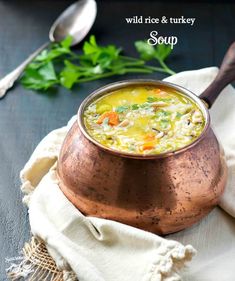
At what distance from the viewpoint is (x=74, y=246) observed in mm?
1479

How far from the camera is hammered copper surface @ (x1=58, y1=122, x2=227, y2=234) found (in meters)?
1.45

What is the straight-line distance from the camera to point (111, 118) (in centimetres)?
158

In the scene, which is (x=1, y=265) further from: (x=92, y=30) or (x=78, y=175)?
(x=92, y=30)

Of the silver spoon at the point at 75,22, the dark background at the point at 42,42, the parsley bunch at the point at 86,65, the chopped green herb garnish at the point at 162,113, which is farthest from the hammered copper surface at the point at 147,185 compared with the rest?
the silver spoon at the point at 75,22

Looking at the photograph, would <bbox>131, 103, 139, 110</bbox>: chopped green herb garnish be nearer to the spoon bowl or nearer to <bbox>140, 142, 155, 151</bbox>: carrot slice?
<bbox>140, 142, 155, 151</bbox>: carrot slice

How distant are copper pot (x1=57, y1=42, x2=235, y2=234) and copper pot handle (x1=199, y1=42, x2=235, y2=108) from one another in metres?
0.18

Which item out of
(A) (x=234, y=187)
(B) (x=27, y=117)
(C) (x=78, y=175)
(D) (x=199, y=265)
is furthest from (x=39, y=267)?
(B) (x=27, y=117)

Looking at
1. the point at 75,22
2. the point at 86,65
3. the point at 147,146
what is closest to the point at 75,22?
the point at 75,22

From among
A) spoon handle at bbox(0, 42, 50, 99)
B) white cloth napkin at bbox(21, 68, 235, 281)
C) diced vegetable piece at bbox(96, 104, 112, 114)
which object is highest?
diced vegetable piece at bbox(96, 104, 112, 114)

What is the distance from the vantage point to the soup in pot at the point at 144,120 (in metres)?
1.51

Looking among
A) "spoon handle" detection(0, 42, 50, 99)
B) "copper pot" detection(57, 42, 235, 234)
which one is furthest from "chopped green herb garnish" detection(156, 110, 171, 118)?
"spoon handle" detection(0, 42, 50, 99)

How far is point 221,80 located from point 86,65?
2.00 feet

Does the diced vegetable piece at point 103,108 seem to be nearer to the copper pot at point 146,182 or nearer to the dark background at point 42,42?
the copper pot at point 146,182

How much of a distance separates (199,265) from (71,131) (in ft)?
1.38
